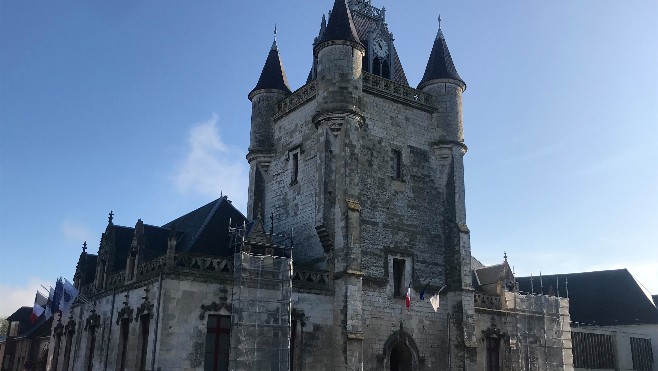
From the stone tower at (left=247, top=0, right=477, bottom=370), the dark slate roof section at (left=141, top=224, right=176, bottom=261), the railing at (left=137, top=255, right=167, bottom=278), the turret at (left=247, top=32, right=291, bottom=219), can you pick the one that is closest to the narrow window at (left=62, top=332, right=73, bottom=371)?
the dark slate roof section at (left=141, top=224, right=176, bottom=261)

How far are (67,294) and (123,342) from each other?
22.8 ft

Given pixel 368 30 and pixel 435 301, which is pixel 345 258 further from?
pixel 368 30

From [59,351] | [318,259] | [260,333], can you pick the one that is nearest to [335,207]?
[318,259]

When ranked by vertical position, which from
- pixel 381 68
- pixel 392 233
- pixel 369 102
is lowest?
pixel 392 233

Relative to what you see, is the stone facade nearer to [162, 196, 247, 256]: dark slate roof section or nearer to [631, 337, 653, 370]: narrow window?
[162, 196, 247, 256]: dark slate roof section

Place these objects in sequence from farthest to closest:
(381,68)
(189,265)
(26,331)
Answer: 1. (26,331)
2. (381,68)
3. (189,265)

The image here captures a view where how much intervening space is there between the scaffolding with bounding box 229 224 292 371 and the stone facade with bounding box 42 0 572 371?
0.07 meters

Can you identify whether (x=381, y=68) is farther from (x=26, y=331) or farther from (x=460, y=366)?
(x=26, y=331)

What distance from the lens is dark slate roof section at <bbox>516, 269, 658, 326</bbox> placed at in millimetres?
44375

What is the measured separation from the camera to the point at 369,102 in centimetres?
2759

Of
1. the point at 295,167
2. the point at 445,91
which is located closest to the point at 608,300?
the point at 445,91

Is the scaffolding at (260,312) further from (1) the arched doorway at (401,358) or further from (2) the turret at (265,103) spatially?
(2) the turret at (265,103)

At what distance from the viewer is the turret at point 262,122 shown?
3005 cm

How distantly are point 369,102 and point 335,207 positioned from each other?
18.3 feet
